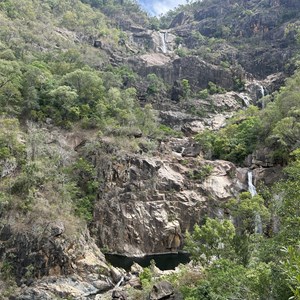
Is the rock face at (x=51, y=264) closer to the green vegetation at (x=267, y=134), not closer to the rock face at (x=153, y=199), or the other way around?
the rock face at (x=153, y=199)

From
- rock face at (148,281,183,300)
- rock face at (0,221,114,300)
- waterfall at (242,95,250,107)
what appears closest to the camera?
rock face at (148,281,183,300)

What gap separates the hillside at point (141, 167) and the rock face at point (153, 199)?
0.37 feet

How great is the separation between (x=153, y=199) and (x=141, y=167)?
333 centimetres

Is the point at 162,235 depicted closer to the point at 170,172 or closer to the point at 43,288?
the point at 170,172

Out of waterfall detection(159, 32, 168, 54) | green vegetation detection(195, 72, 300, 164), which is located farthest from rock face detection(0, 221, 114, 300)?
waterfall detection(159, 32, 168, 54)

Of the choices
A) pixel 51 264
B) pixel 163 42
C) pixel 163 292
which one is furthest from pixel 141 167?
pixel 163 42

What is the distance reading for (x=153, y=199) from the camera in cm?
3231

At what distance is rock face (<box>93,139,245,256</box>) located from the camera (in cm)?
3030

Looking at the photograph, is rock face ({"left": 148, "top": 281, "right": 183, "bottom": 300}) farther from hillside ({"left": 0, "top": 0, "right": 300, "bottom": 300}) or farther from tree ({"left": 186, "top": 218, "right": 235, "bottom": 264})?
tree ({"left": 186, "top": 218, "right": 235, "bottom": 264})

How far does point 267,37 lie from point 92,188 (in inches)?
2234

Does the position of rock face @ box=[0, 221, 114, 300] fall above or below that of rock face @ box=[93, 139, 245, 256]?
below

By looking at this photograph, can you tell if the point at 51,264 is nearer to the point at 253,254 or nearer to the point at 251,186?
the point at 253,254

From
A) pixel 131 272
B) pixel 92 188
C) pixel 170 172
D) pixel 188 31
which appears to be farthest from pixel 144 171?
pixel 188 31

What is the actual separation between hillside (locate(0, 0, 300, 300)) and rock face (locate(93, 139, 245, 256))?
111 millimetres
